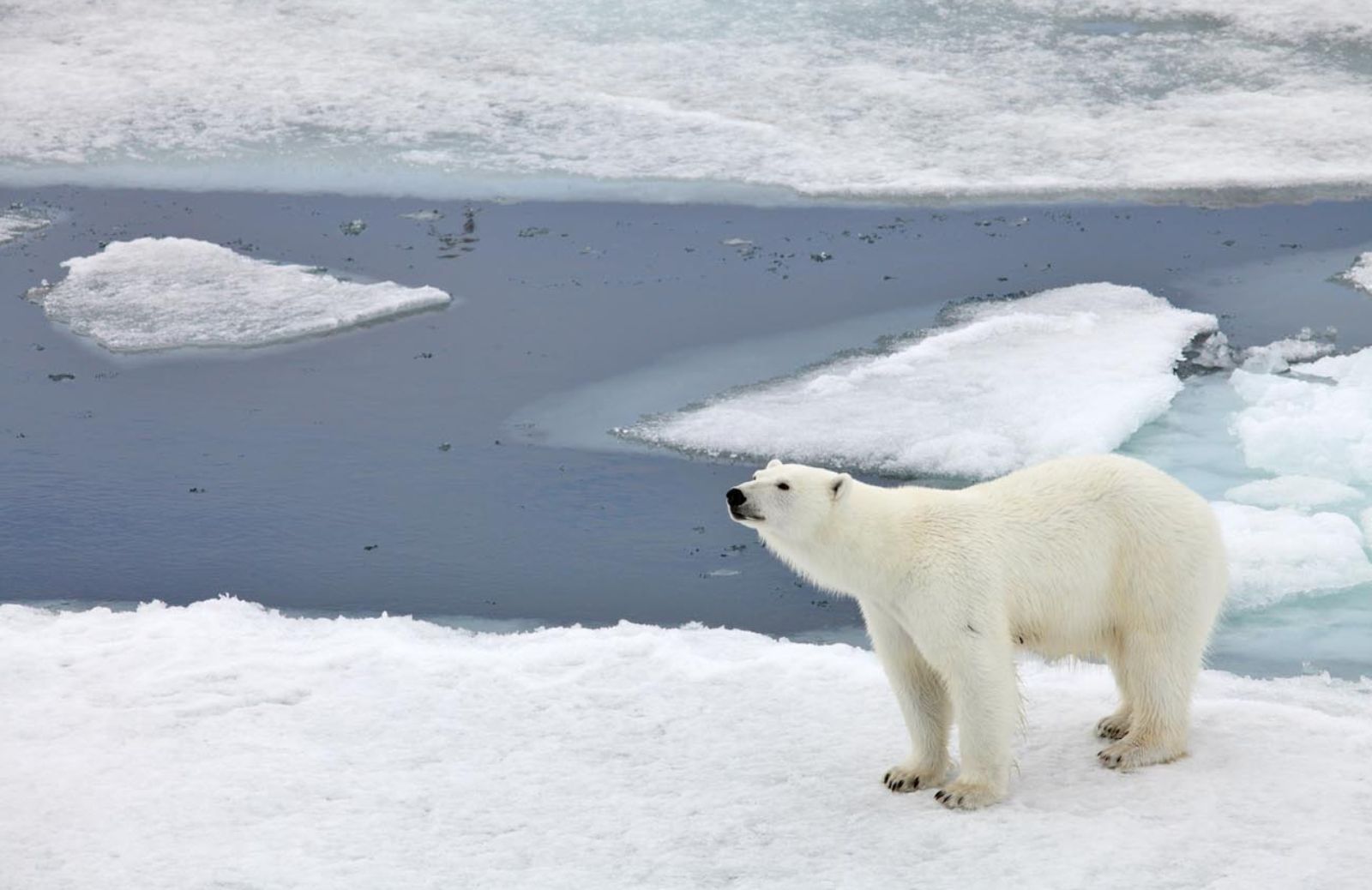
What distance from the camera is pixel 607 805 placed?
4.63 metres

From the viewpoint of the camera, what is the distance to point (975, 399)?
8586 mm

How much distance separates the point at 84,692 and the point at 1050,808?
3.21 metres

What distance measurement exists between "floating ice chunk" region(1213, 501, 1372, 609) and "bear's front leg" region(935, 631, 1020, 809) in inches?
93.6

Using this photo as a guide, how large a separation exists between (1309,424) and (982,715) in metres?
4.16

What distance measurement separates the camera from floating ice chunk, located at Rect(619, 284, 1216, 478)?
26.0 feet

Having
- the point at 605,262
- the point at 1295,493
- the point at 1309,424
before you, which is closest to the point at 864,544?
the point at 1295,493

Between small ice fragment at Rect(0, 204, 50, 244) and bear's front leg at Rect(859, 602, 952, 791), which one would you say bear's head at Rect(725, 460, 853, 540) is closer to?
bear's front leg at Rect(859, 602, 952, 791)

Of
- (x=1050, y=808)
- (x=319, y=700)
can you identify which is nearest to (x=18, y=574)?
(x=319, y=700)

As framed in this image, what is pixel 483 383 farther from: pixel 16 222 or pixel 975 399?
pixel 16 222

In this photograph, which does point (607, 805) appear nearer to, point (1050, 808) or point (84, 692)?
point (1050, 808)

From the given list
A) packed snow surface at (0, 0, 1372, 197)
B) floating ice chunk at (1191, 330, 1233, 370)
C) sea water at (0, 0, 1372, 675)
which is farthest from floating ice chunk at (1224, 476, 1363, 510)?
packed snow surface at (0, 0, 1372, 197)

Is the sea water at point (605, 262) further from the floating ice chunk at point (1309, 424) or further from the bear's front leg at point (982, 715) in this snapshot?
the bear's front leg at point (982, 715)

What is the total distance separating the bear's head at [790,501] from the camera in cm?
447

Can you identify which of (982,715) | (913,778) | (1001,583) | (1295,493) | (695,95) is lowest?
(913,778)
